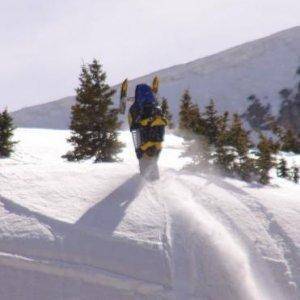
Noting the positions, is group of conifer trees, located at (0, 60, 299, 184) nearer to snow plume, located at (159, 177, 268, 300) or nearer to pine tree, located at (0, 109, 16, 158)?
pine tree, located at (0, 109, 16, 158)

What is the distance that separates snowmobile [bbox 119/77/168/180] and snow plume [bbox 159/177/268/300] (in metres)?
1.76

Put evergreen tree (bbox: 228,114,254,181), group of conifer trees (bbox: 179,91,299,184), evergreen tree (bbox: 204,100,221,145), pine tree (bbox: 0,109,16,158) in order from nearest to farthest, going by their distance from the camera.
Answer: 1. evergreen tree (bbox: 228,114,254,181)
2. group of conifer trees (bbox: 179,91,299,184)
3. evergreen tree (bbox: 204,100,221,145)
4. pine tree (bbox: 0,109,16,158)

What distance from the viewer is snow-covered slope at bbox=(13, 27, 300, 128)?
359 ft

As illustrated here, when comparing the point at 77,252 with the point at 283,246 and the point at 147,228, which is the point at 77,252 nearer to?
the point at 147,228

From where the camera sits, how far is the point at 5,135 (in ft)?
97.8

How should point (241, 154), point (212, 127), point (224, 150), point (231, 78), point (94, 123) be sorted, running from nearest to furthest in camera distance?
point (241, 154), point (224, 150), point (212, 127), point (94, 123), point (231, 78)

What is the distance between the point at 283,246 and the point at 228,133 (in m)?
9.61

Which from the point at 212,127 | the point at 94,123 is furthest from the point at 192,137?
the point at 94,123

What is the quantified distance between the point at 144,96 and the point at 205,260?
13.5ft

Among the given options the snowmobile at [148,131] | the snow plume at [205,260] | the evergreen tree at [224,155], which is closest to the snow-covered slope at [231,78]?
the evergreen tree at [224,155]

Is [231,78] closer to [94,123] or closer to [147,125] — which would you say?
[94,123]

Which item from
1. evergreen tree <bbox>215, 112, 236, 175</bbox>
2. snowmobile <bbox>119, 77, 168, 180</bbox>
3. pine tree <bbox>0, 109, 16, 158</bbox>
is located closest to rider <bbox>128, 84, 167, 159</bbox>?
snowmobile <bbox>119, 77, 168, 180</bbox>

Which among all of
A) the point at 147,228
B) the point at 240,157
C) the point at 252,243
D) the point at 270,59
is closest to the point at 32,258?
the point at 147,228

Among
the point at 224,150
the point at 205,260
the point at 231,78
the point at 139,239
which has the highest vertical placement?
the point at 231,78
